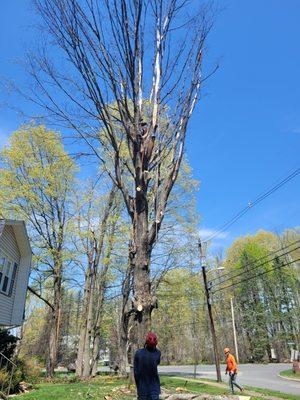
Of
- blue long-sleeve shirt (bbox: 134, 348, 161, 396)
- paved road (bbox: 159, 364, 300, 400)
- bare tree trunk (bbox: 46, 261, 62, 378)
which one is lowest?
blue long-sleeve shirt (bbox: 134, 348, 161, 396)

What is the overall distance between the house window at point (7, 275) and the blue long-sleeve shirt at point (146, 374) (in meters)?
13.4

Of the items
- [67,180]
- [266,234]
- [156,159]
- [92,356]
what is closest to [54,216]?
[67,180]

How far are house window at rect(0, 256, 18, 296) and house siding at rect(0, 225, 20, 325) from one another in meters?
0.23

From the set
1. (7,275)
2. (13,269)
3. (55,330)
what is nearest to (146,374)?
(7,275)

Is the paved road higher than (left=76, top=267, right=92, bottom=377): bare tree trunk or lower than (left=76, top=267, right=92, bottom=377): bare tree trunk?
lower

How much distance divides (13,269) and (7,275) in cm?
87

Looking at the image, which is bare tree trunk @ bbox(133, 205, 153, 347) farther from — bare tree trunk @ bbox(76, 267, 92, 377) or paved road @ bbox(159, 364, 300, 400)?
bare tree trunk @ bbox(76, 267, 92, 377)

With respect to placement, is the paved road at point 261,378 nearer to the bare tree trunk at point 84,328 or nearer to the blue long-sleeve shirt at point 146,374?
the bare tree trunk at point 84,328

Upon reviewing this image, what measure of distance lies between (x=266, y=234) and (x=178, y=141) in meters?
45.9

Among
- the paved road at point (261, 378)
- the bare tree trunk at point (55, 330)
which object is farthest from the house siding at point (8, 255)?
the paved road at point (261, 378)

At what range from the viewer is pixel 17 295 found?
62.0ft

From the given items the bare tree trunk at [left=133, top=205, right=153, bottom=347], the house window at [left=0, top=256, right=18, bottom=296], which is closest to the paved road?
the bare tree trunk at [left=133, top=205, right=153, bottom=347]

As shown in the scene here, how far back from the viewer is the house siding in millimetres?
16939

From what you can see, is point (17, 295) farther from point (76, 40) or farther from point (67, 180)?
point (76, 40)
